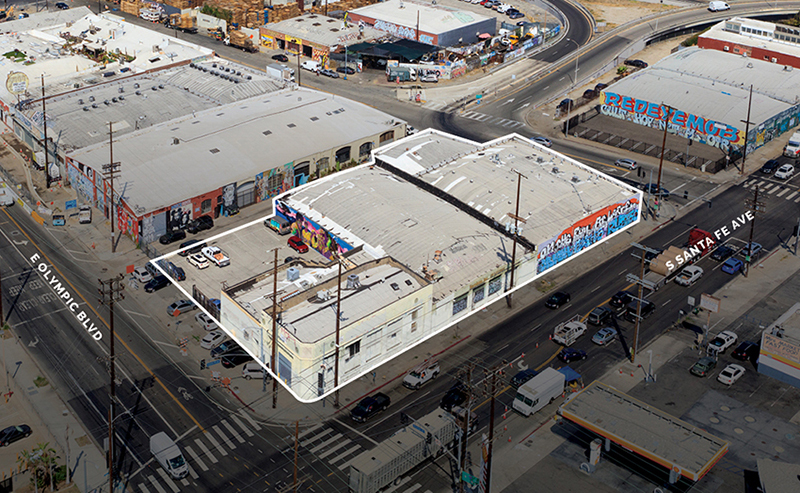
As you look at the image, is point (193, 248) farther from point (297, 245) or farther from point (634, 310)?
point (634, 310)

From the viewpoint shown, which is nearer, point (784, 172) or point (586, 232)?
point (586, 232)

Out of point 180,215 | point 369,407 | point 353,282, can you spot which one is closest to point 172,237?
point 180,215

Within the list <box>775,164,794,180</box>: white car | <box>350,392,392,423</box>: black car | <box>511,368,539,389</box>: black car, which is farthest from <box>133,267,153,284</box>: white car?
<box>775,164,794,180</box>: white car

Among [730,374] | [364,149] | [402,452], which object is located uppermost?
[364,149]

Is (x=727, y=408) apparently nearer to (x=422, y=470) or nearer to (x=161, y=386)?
(x=422, y=470)

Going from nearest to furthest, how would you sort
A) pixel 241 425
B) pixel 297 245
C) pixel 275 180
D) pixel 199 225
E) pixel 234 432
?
pixel 234 432, pixel 241 425, pixel 297 245, pixel 199 225, pixel 275 180

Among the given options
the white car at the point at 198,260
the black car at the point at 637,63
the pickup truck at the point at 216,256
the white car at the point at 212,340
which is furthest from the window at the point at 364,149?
the black car at the point at 637,63
